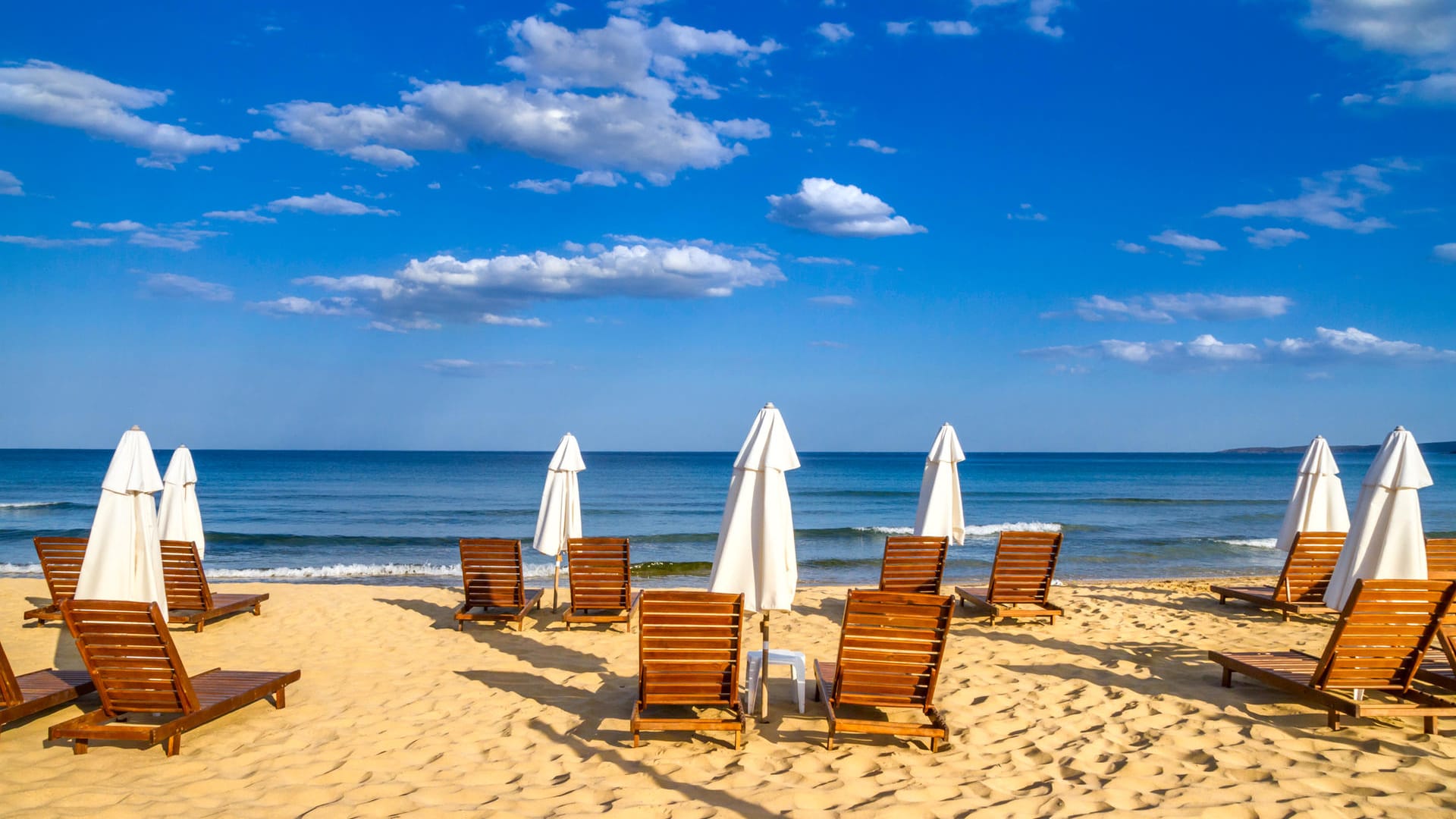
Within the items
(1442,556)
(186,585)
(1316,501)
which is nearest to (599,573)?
(186,585)

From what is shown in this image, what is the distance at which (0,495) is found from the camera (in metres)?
38.8

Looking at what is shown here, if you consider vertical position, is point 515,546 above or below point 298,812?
above

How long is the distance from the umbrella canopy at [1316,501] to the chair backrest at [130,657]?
11.3 metres

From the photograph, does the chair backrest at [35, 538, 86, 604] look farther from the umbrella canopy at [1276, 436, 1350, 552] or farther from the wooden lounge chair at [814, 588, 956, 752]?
the umbrella canopy at [1276, 436, 1350, 552]

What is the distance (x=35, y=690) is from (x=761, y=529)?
16.2 ft

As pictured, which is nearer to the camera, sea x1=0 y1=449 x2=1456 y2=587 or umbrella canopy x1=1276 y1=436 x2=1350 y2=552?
umbrella canopy x1=1276 y1=436 x2=1350 y2=552

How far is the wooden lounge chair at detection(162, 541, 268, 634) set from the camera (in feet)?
29.0

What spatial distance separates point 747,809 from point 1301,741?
3747 mm

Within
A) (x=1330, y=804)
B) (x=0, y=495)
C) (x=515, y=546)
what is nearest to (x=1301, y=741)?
(x=1330, y=804)

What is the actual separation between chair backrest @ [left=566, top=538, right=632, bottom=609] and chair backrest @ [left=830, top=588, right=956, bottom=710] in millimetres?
4173

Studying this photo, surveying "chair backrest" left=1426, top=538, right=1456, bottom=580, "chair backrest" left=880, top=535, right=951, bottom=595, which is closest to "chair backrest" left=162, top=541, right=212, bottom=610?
"chair backrest" left=880, top=535, right=951, bottom=595

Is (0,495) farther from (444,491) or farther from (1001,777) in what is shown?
(1001,777)

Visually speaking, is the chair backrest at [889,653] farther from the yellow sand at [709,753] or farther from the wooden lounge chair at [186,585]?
the wooden lounge chair at [186,585]

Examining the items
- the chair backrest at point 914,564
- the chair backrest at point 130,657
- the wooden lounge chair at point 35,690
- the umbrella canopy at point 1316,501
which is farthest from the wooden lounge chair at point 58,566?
the umbrella canopy at point 1316,501
